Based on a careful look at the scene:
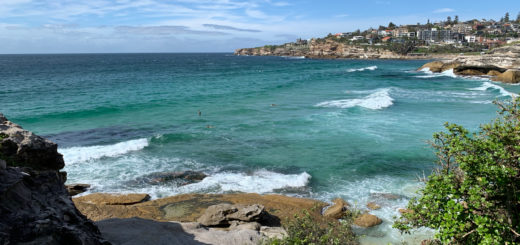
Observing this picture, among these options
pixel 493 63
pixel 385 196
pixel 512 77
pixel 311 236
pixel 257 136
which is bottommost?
pixel 385 196

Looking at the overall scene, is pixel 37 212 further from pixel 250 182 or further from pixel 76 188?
pixel 250 182

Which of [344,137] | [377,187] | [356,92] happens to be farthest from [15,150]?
[356,92]

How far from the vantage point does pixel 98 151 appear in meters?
21.8

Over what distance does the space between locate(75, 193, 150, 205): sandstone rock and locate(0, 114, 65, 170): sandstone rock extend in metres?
4.88

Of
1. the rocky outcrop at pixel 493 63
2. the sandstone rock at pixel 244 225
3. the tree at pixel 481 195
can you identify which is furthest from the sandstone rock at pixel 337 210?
the rocky outcrop at pixel 493 63

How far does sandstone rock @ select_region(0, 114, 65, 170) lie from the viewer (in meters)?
8.98

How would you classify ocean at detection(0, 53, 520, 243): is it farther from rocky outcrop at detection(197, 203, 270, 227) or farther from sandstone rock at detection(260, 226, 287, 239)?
rocky outcrop at detection(197, 203, 270, 227)

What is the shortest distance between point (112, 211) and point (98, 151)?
29.7 ft

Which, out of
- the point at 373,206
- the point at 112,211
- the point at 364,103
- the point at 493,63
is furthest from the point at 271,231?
the point at 493,63

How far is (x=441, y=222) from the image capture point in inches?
283

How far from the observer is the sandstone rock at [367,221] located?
13078 millimetres

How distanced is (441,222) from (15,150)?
10380 millimetres

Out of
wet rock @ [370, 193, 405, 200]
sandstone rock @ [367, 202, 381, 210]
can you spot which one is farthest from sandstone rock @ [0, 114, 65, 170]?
wet rock @ [370, 193, 405, 200]

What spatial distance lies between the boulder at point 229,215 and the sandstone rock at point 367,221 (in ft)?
11.8
